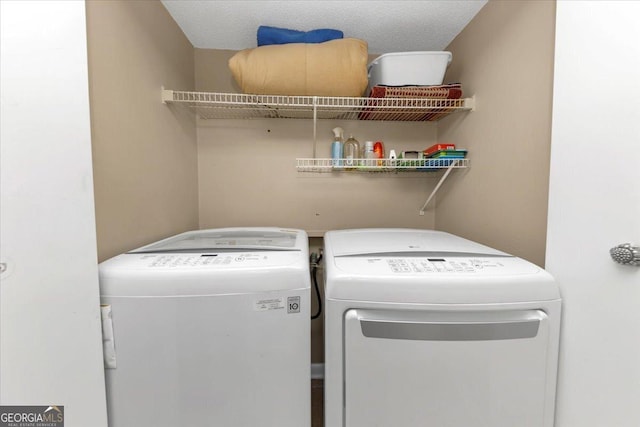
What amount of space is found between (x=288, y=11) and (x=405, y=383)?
169cm

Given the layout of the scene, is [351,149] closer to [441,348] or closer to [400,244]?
[400,244]

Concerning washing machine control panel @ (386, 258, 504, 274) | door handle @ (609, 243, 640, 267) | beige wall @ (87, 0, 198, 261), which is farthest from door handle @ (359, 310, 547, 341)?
beige wall @ (87, 0, 198, 261)

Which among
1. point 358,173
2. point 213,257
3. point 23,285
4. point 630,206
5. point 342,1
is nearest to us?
point 630,206

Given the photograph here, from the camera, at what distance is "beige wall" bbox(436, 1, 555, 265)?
990mm

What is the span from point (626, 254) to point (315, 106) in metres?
1.27

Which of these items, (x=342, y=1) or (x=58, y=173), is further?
(x=342, y=1)

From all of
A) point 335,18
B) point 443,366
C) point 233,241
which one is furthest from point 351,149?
point 443,366

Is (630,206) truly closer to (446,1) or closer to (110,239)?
(446,1)

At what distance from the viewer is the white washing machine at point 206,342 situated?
0.81 meters

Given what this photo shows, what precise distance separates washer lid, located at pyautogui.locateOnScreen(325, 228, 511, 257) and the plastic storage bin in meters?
0.81

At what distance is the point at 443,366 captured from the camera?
2.66 feet

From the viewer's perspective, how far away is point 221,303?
819 mm

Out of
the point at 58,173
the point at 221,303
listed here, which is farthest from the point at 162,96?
the point at 221,303

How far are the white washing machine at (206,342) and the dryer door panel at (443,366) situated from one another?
0.19 metres
